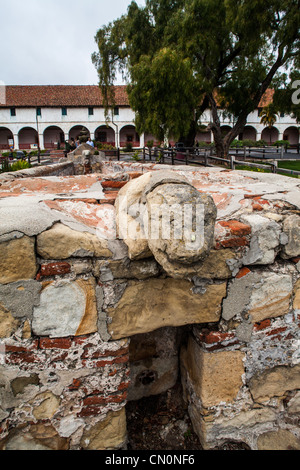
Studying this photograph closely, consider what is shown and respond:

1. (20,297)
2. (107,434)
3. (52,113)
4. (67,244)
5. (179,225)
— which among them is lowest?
(107,434)

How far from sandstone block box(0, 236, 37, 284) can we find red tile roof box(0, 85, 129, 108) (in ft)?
95.1

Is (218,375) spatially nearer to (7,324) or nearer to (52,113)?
(7,324)

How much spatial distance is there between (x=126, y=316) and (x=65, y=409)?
590mm

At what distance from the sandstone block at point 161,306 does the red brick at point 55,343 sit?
8.8 inches

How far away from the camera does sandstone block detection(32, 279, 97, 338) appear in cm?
159

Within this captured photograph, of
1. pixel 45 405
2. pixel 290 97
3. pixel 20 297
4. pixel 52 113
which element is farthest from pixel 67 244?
pixel 52 113

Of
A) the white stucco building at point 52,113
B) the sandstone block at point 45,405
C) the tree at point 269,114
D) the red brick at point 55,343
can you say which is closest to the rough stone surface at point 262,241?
the red brick at point 55,343

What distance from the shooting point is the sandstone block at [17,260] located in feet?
4.84

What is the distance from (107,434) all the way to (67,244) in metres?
1.12

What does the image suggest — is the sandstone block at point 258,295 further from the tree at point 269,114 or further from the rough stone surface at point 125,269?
the tree at point 269,114

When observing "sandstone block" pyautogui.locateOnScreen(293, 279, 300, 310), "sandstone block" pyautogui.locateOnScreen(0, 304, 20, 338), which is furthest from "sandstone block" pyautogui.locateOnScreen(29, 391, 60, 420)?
"sandstone block" pyautogui.locateOnScreen(293, 279, 300, 310)

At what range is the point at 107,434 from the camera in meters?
1.82

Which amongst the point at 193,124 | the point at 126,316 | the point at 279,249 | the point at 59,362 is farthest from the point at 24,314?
the point at 193,124
